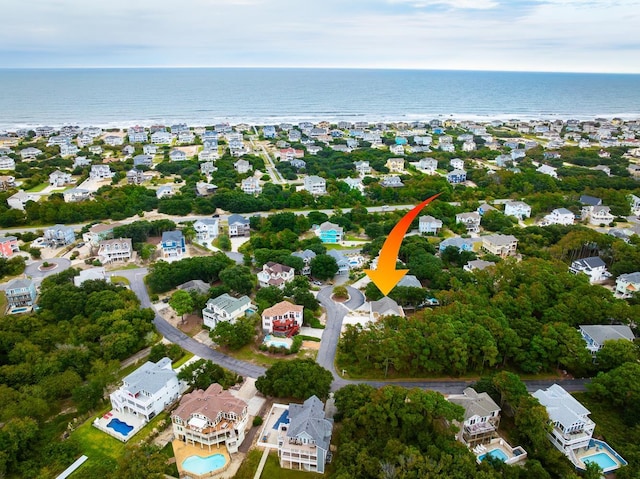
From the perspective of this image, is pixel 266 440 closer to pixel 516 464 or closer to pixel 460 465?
pixel 460 465

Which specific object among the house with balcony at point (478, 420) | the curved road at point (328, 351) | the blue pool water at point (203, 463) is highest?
the house with balcony at point (478, 420)

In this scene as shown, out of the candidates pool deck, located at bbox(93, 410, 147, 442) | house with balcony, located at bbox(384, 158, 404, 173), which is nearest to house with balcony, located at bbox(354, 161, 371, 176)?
house with balcony, located at bbox(384, 158, 404, 173)

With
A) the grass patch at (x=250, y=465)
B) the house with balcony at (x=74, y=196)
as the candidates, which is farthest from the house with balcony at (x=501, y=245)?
the house with balcony at (x=74, y=196)

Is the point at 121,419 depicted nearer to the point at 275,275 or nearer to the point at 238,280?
the point at 238,280

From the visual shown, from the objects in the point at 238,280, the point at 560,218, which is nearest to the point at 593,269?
the point at 560,218

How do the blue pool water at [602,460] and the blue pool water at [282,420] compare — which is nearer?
the blue pool water at [602,460]

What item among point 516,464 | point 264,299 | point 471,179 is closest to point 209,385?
point 264,299

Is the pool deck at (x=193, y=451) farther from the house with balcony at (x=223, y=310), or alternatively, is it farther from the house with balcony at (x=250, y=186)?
the house with balcony at (x=250, y=186)
